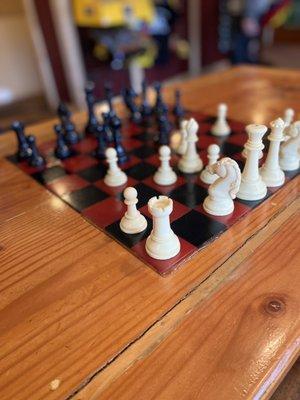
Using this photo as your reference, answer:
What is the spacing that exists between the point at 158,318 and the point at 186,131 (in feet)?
1.88

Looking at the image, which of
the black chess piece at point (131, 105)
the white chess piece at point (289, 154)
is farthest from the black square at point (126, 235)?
the black chess piece at point (131, 105)

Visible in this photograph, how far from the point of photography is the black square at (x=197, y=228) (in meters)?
0.66

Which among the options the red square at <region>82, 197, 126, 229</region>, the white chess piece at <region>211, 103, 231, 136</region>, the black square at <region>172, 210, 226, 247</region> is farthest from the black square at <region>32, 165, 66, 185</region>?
the white chess piece at <region>211, 103, 231, 136</region>

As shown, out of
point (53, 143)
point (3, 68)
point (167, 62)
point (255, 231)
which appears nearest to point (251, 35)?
point (167, 62)

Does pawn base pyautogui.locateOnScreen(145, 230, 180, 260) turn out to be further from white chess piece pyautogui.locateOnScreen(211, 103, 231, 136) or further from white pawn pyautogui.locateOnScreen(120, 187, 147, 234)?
white chess piece pyautogui.locateOnScreen(211, 103, 231, 136)

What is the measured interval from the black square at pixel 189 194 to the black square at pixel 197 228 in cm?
5

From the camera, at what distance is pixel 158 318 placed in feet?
1.66

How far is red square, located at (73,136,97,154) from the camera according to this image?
112 centimetres

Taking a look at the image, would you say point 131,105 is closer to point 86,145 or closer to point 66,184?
point 86,145

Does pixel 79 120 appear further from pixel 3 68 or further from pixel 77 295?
pixel 3 68

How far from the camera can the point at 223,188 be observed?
0.69 m

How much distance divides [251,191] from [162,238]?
28 centimetres

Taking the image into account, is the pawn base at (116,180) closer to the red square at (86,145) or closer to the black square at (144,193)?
the black square at (144,193)

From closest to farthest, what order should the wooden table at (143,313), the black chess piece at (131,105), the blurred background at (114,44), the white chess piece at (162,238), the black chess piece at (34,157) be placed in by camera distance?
the wooden table at (143,313) → the white chess piece at (162,238) → the black chess piece at (34,157) → the black chess piece at (131,105) → the blurred background at (114,44)
